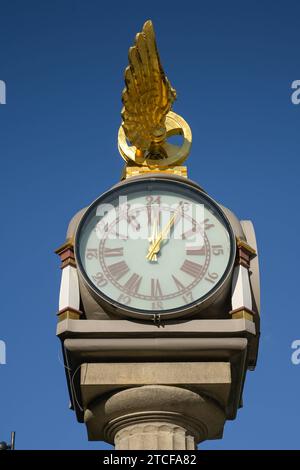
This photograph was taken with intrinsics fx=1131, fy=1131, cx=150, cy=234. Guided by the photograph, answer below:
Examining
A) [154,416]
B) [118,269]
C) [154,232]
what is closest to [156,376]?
[154,416]

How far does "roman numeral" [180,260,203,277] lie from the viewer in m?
12.2

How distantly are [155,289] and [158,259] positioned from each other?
16.3 inches

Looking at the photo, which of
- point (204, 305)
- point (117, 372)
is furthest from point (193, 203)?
point (117, 372)

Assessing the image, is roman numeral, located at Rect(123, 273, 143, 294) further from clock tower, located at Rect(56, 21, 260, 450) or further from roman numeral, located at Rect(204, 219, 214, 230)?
roman numeral, located at Rect(204, 219, 214, 230)

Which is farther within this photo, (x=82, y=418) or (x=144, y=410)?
(x=82, y=418)

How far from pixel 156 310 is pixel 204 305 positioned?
20.3 inches

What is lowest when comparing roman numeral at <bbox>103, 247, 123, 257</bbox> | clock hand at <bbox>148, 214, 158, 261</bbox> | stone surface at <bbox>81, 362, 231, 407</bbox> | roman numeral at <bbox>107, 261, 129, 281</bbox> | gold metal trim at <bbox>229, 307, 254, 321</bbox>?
stone surface at <bbox>81, 362, 231, 407</bbox>

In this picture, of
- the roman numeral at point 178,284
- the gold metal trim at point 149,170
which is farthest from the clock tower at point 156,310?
the gold metal trim at point 149,170

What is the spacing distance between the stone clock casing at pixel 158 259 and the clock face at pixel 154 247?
0.01m

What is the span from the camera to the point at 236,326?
459 inches

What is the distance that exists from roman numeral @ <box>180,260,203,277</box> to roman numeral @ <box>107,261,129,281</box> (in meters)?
0.62

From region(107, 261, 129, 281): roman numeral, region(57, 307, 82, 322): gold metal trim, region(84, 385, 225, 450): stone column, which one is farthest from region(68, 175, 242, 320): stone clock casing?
region(84, 385, 225, 450): stone column

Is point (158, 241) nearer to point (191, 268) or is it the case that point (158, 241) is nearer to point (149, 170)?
point (191, 268)
